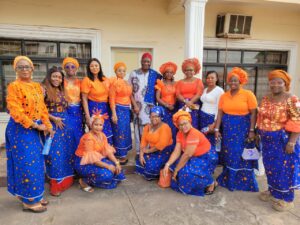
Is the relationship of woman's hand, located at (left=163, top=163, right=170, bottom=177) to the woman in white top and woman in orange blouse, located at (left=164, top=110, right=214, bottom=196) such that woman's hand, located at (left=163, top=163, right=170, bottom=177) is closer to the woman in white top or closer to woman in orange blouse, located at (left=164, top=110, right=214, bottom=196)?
woman in orange blouse, located at (left=164, top=110, right=214, bottom=196)

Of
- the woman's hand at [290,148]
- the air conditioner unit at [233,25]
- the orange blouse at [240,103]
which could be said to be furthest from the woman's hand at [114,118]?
the air conditioner unit at [233,25]

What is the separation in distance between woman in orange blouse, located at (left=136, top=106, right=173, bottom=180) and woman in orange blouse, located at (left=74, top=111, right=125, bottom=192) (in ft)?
1.48

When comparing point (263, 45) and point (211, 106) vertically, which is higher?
point (263, 45)

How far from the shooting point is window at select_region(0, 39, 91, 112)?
490cm

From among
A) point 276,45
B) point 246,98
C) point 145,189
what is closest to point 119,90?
point 145,189

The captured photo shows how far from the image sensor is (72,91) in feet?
10.7

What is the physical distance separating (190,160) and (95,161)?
120 centimetres

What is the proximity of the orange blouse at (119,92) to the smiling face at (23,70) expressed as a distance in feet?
3.82

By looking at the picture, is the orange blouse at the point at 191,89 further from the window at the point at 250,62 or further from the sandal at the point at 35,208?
the window at the point at 250,62

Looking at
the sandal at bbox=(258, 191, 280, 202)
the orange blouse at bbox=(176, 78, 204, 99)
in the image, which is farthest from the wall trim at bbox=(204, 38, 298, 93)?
the sandal at bbox=(258, 191, 280, 202)

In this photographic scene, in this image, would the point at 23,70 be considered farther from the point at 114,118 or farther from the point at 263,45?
the point at 263,45

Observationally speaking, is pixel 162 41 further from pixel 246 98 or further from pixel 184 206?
pixel 184 206

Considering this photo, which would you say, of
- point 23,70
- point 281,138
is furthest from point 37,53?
point 281,138

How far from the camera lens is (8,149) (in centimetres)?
264
